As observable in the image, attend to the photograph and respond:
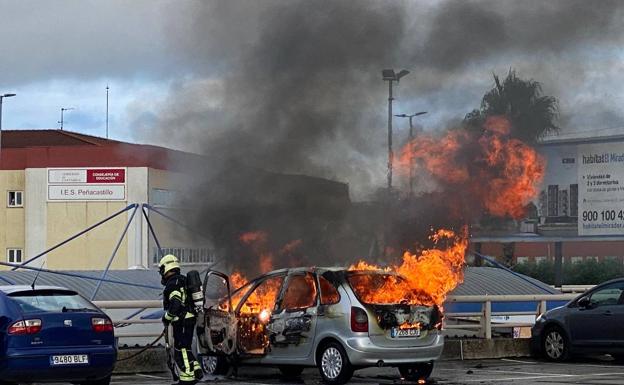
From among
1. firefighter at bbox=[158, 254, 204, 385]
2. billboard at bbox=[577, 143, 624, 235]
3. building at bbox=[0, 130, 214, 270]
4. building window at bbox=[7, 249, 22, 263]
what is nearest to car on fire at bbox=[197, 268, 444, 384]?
firefighter at bbox=[158, 254, 204, 385]

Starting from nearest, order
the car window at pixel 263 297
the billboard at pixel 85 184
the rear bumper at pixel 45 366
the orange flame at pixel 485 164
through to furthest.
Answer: the rear bumper at pixel 45 366 → the car window at pixel 263 297 → the orange flame at pixel 485 164 → the billboard at pixel 85 184

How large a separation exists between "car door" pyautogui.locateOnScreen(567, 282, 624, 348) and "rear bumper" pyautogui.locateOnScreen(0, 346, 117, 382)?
332 inches

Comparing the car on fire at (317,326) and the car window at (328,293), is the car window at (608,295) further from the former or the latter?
the car window at (328,293)

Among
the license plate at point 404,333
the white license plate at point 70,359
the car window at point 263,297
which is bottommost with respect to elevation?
the white license plate at point 70,359

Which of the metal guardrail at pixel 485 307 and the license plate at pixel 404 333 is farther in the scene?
the metal guardrail at pixel 485 307

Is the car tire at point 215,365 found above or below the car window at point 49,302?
below

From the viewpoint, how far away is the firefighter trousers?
1281 cm

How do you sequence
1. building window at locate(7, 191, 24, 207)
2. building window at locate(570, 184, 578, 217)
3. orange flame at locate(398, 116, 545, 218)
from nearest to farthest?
A: orange flame at locate(398, 116, 545, 218) → building window at locate(570, 184, 578, 217) → building window at locate(7, 191, 24, 207)

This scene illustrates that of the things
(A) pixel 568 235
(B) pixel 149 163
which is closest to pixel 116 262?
(B) pixel 149 163

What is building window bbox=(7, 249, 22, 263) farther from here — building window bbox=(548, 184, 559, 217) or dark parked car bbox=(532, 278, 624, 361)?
dark parked car bbox=(532, 278, 624, 361)

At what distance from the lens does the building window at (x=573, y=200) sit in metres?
37.4

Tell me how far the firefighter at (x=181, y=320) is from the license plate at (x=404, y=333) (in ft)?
8.26

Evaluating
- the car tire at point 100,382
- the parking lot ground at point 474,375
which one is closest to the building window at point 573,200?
the parking lot ground at point 474,375

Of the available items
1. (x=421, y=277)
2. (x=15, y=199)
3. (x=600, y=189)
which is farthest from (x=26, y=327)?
(x=15, y=199)
